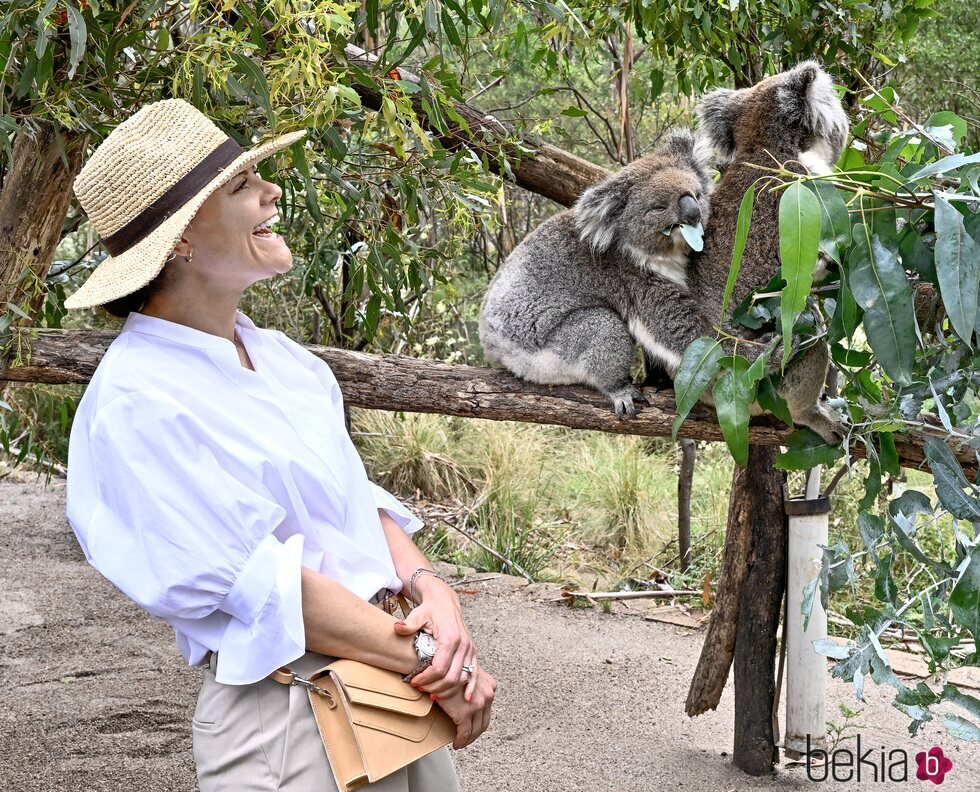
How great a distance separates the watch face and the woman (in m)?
0.01

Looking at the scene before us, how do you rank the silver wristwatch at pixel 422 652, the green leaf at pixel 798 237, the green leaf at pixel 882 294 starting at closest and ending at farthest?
the green leaf at pixel 798 237 < the green leaf at pixel 882 294 < the silver wristwatch at pixel 422 652

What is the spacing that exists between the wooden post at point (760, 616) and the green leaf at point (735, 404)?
1.66 meters

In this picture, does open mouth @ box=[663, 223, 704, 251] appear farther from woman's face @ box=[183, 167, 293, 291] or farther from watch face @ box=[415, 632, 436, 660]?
watch face @ box=[415, 632, 436, 660]

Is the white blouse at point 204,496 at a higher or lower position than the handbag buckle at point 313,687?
higher

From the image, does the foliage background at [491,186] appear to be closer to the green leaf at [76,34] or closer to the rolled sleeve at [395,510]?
the green leaf at [76,34]

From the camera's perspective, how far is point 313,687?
4.62ft

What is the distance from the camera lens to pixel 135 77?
251 cm

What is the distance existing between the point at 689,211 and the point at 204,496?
182cm

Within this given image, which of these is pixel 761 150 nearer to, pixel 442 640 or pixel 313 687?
pixel 442 640

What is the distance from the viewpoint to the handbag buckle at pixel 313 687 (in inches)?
55.1

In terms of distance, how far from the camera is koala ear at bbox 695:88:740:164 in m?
2.88

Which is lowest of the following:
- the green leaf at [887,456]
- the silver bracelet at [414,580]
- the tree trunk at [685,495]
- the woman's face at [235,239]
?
the tree trunk at [685,495]

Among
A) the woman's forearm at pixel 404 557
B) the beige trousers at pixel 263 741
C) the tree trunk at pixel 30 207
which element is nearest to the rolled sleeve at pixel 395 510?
the woman's forearm at pixel 404 557

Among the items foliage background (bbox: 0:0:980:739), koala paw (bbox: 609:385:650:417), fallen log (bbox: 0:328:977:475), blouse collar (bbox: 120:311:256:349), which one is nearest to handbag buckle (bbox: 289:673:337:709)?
blouse collar (bbox: 120:311:256:349)
